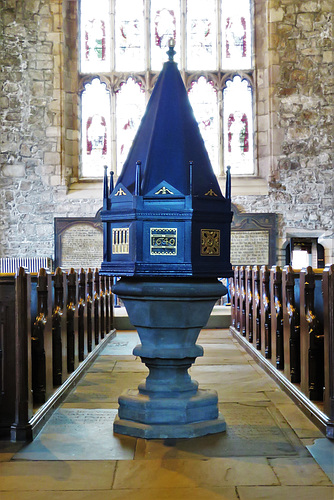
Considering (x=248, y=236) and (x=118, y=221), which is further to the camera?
(x=248, y=236)

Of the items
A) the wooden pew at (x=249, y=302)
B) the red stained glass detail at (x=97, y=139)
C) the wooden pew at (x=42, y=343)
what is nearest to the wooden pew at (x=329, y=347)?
the wooden pew at (x=42, y=343)

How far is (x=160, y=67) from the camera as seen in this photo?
36.2 feet

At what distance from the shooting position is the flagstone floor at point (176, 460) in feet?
7.29

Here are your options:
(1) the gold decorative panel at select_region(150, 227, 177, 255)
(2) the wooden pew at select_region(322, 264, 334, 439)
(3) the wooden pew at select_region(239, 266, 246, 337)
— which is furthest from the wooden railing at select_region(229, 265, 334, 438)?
(1) the gold decorative panel at select_region(150, 227, 177, 255)

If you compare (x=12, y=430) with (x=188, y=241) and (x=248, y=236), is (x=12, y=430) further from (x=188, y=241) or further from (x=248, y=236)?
(x=248, y=236)

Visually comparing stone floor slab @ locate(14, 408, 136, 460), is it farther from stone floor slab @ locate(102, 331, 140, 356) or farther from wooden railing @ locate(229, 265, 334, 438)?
stone floor slab @ locate(102, 331, 140, 356)

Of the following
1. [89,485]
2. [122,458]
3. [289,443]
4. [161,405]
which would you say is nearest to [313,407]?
[289,443]

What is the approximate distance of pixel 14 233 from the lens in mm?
10484

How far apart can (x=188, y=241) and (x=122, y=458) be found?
109 centimetres

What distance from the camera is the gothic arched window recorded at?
11.0 m

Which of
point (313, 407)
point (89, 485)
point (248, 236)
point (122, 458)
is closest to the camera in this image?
point (89, 485)

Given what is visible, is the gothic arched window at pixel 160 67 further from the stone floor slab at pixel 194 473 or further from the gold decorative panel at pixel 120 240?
the stone floor slab at pixel 194 473

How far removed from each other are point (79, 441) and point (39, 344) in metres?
0.93

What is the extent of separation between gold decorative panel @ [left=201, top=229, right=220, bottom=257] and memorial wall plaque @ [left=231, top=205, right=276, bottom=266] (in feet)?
24.1
